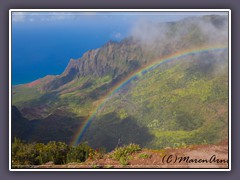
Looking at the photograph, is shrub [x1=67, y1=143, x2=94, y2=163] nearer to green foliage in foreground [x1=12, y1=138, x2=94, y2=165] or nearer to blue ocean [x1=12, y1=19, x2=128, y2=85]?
green foliage in foreground [x1=12, y1=138, x2=94, y2=165]

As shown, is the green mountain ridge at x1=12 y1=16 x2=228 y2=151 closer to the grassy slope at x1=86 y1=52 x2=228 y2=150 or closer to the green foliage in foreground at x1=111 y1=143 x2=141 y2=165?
the grassy slope at x1=86 y1=52 x2=228 y2=150

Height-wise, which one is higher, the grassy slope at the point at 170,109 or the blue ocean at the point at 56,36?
the blue ocean at the point at 56,36

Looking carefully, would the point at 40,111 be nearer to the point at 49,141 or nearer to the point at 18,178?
the point at 49,141

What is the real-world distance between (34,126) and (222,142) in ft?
13.9

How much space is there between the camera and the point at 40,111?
11.2m

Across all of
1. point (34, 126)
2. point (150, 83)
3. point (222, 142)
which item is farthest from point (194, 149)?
point (34, 126)

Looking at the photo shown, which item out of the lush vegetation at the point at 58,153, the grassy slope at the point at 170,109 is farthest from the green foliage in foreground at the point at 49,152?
the grassy slope at the point at 170,109

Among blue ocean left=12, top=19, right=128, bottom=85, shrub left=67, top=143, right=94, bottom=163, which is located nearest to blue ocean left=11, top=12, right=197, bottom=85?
blue ocean left=12, top=19, right=128, bottom=85

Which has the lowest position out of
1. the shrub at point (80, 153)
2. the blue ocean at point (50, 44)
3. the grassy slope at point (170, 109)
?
the shrub at point (80, 153)

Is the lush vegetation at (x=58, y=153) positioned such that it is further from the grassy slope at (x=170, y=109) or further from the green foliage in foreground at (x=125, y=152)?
the grassy slope at (x=170, y=109)

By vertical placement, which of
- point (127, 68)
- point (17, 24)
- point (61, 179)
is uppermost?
point (17, 24)

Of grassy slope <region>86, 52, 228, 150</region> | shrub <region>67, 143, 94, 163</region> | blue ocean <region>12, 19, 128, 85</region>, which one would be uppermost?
blue ocean <region>12, 19, 128, 85</region>

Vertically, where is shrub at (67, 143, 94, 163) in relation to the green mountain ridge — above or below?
below

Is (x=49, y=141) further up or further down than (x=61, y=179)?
further up
